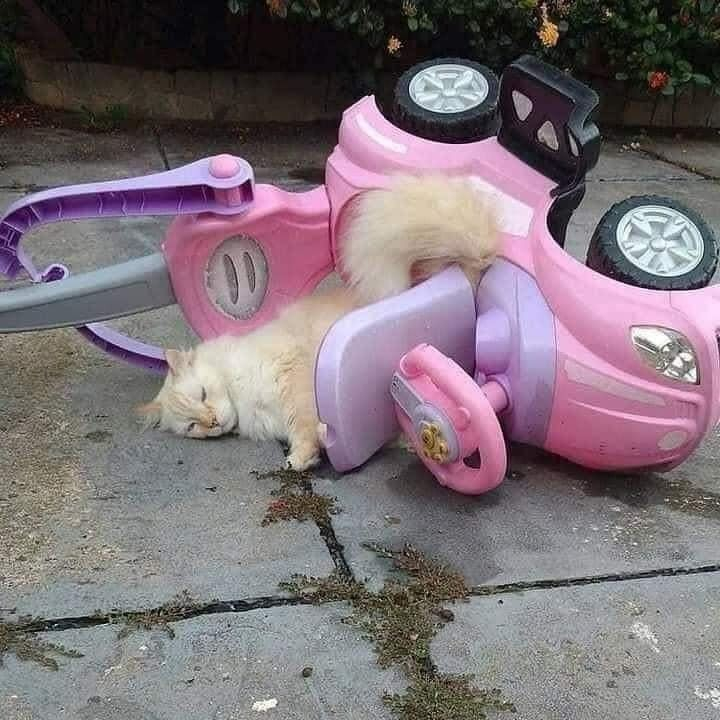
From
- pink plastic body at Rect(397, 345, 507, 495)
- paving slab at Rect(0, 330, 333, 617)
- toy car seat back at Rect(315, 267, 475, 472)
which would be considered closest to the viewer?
paving slab at Rect(0, 330, 333, 617)

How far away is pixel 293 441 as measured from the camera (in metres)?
2.51

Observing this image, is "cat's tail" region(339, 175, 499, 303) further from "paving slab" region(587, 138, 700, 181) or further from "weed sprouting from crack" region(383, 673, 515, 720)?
"paving slab" region(587, 138, 700, 181)

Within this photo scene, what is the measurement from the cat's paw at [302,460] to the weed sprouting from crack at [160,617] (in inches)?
20.2

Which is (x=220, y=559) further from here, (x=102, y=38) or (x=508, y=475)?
(x=102, y=38)

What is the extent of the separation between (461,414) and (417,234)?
1.47ft

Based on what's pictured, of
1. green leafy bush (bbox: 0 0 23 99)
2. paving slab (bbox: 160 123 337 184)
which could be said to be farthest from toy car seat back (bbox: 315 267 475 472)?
green leafy bush (bbox: 0 0 23 99)

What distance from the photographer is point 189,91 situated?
17.9 ft

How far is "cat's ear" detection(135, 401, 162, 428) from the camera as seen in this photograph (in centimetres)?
262

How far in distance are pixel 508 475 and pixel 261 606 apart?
0.75 metres

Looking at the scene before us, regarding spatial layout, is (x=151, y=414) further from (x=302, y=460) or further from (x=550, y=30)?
(x=550, y=30)

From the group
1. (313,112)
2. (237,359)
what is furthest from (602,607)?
(313,112)

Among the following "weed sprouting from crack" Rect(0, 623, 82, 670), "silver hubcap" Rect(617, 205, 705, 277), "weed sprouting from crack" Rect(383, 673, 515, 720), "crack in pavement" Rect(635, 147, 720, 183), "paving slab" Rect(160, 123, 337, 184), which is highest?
"silver hubcap" Rect(617, 205, 705, 277)

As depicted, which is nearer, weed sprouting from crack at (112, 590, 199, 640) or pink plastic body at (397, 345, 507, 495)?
weed sprouting from crack at (112, 590, 199, 640)

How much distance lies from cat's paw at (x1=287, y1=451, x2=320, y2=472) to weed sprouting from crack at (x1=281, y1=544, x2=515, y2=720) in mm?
323
